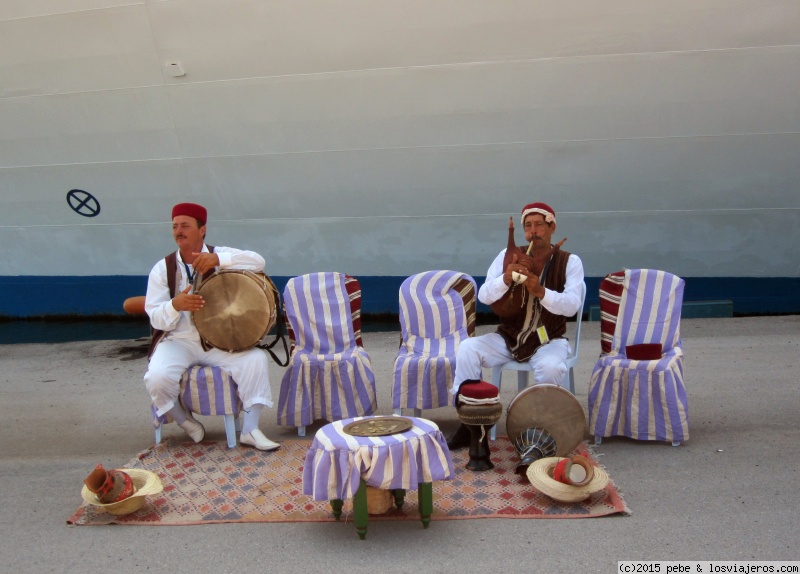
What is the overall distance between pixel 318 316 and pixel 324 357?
0.26 meters

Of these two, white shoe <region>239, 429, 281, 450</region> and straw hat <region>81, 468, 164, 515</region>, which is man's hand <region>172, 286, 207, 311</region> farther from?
straw hat <region>81, 468, 164, 515</region>

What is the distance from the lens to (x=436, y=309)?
4281 mm

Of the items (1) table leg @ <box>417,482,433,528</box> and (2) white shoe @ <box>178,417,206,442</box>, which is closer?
(1) table leg @ <box>417,482,433,528</box>

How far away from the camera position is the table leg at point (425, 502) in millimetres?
2789

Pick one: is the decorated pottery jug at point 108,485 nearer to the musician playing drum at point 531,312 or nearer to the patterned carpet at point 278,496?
the patterned carpet at point 278,496

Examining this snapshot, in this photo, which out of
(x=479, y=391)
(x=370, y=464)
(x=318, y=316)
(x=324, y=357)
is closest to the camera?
(x=370, y=464)

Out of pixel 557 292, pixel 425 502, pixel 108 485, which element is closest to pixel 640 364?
pixel 557 292

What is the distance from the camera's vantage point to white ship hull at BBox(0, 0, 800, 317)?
19.6 ft

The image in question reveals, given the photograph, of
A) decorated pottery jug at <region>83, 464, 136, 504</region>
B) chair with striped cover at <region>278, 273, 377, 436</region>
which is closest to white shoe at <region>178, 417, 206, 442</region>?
chair with striped cover at <region>278, 273, 377, 436</region>

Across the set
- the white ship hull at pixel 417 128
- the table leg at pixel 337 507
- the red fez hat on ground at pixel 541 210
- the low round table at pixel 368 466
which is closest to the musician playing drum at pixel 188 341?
the table leg at pixel 337 507

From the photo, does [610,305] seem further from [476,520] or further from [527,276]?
[476,520]

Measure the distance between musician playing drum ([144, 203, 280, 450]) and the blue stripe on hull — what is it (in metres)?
3.23

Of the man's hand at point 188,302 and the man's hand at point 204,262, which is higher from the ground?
the man's hand at point 204,262

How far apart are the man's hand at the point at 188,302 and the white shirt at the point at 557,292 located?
1.39m
